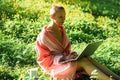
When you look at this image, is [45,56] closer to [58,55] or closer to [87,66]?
[58,55]

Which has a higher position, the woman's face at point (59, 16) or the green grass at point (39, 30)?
the woman's face at point (59, 16)

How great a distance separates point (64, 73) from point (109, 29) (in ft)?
14.6

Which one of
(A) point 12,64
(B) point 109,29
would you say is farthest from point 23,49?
(B) point 109,29

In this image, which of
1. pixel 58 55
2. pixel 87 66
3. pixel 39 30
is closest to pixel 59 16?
pixel 58 55

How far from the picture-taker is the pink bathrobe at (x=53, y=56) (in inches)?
265

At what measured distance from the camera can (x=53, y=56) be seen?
6953 mm

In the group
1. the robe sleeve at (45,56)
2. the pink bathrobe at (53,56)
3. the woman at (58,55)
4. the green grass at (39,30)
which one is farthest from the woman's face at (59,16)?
the green grass at (39,30)

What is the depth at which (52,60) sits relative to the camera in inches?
273

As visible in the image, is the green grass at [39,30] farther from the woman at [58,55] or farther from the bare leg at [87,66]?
the bare leg at [87,66]

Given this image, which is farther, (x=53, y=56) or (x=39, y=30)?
(x=39, y=30)

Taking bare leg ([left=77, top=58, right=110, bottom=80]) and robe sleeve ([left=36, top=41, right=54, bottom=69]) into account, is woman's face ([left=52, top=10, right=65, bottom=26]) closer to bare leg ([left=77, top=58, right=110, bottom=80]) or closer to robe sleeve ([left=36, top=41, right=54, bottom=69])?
robe sleeve ([left=36, top=41, right=54, bottom=69])

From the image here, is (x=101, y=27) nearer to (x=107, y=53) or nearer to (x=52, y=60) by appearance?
(x=107, y=53)

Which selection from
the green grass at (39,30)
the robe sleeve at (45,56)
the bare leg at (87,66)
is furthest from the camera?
the green grass at (39,30)

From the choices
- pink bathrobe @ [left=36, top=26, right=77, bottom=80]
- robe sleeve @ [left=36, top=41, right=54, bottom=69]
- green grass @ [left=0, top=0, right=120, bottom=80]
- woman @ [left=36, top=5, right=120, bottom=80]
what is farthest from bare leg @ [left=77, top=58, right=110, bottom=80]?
green grass @ [left=0, top=0, right=120, bottom=80]
